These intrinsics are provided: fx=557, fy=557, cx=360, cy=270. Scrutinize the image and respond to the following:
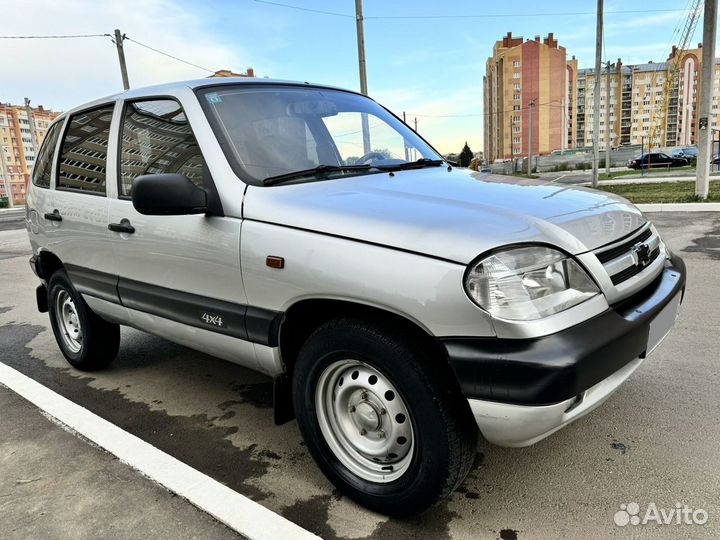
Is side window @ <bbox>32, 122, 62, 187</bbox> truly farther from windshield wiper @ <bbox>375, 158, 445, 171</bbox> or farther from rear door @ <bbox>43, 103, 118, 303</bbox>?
windshield wiper @ <bbox>375, 158, 445, 171</bbox>

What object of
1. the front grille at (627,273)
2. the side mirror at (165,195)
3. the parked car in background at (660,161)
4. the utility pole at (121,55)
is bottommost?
the parked car in background at (660,161)

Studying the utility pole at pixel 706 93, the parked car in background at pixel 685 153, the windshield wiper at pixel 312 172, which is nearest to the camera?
the windshield wiper at pixel 312 172

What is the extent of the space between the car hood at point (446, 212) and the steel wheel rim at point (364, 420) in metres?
0.56

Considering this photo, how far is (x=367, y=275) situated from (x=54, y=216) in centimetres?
289

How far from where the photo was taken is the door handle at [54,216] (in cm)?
389

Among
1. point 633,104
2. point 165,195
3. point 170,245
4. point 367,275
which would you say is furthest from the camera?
point 633,104

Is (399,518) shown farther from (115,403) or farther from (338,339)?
(115,403)

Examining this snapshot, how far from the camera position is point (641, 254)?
2432 mm

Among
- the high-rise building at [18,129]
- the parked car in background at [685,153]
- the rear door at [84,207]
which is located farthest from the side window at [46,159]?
the high-rise building at [18,129]

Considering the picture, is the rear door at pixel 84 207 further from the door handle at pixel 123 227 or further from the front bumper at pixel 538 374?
the front bumper at pixel 538 374

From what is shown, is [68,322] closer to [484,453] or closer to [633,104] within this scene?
[484,453]

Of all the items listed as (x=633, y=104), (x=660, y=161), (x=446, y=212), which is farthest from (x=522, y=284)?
(x=633, y=104)

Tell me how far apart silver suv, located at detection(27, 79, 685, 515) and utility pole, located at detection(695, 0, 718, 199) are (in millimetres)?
12471

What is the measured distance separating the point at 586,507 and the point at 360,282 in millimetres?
1368
